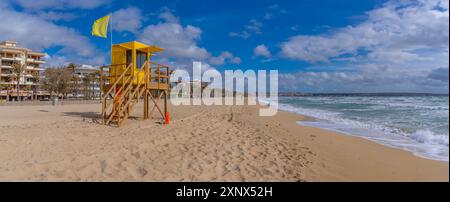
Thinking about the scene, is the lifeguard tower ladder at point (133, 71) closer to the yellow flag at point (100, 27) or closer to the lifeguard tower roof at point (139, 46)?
the lifeguard tower roof at point (139, 46)

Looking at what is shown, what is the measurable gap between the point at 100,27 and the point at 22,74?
198 feet

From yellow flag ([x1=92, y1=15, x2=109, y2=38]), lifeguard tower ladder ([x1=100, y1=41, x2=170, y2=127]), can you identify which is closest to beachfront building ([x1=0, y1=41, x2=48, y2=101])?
yellow flag ([x1=92, y1=15, x2=109, y2=38])

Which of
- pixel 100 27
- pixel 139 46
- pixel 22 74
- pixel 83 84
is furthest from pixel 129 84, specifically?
pixel 83 84

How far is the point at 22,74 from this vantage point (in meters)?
60.1

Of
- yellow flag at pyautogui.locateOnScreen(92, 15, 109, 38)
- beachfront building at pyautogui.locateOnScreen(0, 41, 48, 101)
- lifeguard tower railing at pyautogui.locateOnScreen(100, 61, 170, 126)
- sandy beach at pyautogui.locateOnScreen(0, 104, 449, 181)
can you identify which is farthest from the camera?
beachfront building at pyautogui.locateOnScreen(0, 41, 48, 101)

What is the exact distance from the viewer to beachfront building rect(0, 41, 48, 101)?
61.0 metres

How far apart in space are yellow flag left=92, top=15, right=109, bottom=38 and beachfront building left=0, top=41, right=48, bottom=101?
59168mm

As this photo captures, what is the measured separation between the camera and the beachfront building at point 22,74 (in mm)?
61031

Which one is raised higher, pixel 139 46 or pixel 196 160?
pixel 139 46

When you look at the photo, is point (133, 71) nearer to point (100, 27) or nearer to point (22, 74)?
point (100, 27)

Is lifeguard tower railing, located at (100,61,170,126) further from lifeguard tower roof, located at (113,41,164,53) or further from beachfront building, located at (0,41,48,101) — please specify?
beachfront building, located at (0,41,48,101)

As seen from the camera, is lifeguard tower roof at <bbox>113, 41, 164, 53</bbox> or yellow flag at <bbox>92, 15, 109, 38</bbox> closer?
lifeguard tower roof at <bbox>113, 41, 164, 53</bbox>

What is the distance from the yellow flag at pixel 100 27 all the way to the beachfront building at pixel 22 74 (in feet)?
194

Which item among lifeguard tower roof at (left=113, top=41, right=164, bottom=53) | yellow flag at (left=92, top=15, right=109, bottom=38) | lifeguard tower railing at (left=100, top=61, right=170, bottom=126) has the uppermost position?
yellow flag at (left=92, top=15, right=109, bottom=38)
